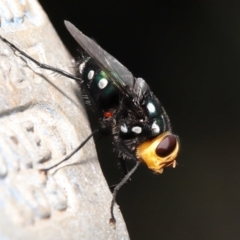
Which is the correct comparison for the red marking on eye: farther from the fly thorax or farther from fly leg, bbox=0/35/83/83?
fly leg, bbox=0/35/83/83

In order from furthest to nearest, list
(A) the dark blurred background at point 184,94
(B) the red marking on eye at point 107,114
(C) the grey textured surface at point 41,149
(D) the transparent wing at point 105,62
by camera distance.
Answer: (A) the dark blurred background at point 184,94 → (B) the red marking on eye at point 107,114 → (D) the transparent wing at point 105,62 → (C) the grey textured surface at point 41,149

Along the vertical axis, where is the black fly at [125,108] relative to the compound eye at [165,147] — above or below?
above

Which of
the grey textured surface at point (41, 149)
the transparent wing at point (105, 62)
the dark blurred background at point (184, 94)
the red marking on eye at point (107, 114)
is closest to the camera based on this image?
the grey textured surface at point (41, 149)

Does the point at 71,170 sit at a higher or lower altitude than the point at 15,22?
lower

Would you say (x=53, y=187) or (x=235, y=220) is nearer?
(x=53, y=187)

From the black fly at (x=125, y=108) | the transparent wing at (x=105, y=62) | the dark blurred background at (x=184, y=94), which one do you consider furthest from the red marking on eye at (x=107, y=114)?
the dark blurred background at (x=184, y=94)

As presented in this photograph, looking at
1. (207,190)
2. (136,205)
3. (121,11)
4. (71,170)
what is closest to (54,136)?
(71,170)

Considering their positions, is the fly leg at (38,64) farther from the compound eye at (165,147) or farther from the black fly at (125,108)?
the compound eye at (165,147)

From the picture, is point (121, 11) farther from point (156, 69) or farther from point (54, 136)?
point (54, 136)

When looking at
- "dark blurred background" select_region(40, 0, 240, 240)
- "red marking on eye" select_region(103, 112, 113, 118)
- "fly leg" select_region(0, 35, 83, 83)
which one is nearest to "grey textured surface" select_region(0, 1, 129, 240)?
"fly leg" select_region(0, 35, 83, 83)
